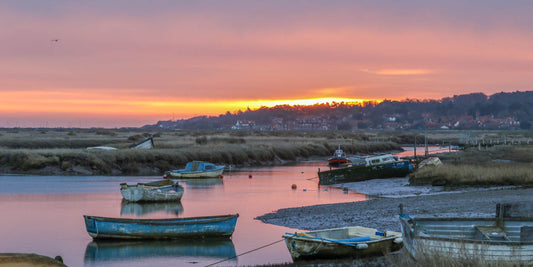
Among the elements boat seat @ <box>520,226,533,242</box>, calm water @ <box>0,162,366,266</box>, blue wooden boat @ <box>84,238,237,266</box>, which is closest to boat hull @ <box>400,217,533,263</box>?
boat seat @ <box>520,226,533,242</box>

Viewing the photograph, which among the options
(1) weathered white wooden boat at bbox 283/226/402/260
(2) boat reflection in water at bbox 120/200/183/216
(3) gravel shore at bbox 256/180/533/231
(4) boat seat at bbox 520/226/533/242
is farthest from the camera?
(2) boat reflection in water at bbox 120/200/183/216

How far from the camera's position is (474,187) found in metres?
35.0

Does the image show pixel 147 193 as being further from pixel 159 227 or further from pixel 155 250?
pixel 155 250

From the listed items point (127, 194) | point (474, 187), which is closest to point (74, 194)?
point (127, 194)

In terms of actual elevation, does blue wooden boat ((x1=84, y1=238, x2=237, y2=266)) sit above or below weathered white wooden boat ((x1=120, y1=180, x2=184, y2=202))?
below

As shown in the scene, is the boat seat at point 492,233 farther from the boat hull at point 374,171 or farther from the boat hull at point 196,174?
the boat hull at point 196,174

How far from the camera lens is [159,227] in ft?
70.5

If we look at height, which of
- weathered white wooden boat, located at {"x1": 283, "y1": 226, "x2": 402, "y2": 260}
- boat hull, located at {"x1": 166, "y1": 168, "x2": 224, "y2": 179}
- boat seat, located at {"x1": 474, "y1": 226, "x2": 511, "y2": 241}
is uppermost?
boat seat, located at {"x1": 474, "y1": 226, "x2": 511, "y2": 241}

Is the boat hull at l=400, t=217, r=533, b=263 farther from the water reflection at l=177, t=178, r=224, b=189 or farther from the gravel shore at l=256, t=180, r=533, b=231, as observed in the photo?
the water reflection at l=177, t=178, r=224, b=189

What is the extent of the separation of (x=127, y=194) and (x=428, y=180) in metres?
18.9

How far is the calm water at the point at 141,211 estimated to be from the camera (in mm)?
19734

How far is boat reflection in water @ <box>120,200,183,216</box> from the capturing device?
3033cm

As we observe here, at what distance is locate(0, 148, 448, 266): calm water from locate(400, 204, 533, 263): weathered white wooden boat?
4885mm

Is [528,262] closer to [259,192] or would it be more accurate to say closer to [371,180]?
[259,192]
